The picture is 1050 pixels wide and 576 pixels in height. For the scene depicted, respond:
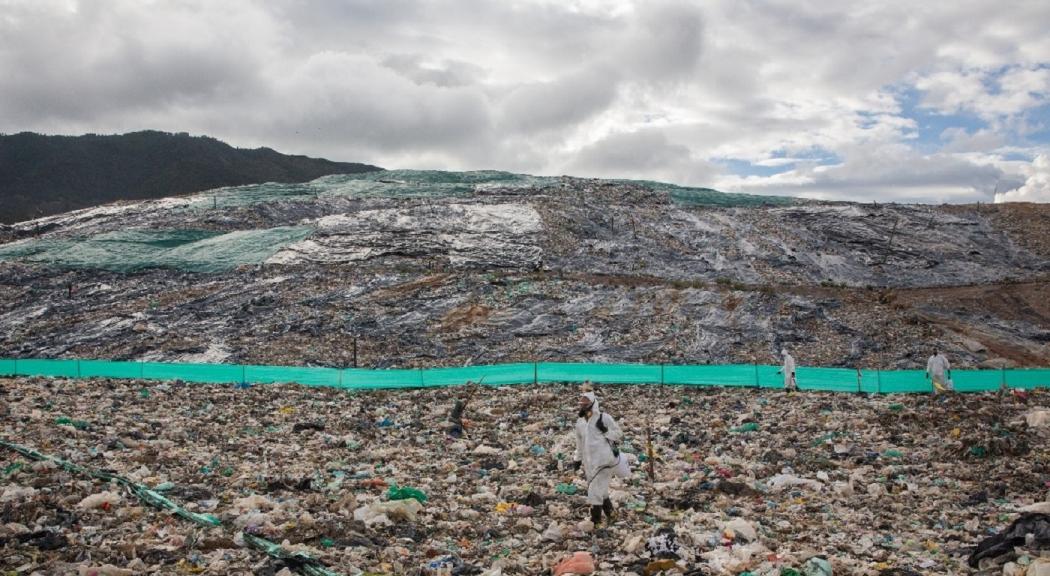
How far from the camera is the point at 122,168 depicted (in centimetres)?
8200

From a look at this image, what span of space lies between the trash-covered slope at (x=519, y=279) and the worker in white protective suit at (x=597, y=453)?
38.9ft

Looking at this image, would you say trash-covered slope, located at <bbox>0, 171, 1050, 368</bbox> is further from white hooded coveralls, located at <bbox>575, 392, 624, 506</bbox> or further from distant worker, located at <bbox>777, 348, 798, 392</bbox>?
white hooded coveralls, located at <bbox>575, 392, 624, 506</bbox>

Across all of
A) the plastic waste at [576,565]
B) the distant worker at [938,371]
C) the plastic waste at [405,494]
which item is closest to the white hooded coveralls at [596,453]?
the plastic waste at [576,565]

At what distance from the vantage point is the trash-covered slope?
1992 cm

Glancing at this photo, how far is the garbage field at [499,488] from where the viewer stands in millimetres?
5457

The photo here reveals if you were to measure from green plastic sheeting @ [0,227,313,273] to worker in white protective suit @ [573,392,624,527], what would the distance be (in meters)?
22.4

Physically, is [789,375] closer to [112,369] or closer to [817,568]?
[817,568]

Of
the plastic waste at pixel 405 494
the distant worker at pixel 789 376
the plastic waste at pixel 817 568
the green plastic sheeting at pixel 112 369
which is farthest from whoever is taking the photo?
the distant worker at pixel 789 376

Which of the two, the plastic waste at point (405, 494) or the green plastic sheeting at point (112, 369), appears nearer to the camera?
the plastic waste at point (405, 494)

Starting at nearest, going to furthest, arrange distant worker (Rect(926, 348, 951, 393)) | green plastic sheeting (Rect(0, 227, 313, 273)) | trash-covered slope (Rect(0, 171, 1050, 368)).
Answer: distant worker (Rect(926, 348, 951, 393)) < trash-covered slope (Rect(0, 171, 1050, 368)) < green plastic sheeting (Rect(0, 227, 313, 273))

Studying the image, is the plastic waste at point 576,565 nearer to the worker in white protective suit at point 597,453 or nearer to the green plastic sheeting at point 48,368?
the worker in white protective suit at point 597,453

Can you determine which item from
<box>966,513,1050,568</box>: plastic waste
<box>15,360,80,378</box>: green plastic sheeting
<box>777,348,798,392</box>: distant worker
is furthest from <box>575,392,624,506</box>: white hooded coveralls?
<box>15,360,80,378</box>: green plastic sheeting

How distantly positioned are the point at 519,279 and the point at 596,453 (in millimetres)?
18100

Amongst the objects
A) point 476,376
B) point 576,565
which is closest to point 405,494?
point 576,565
